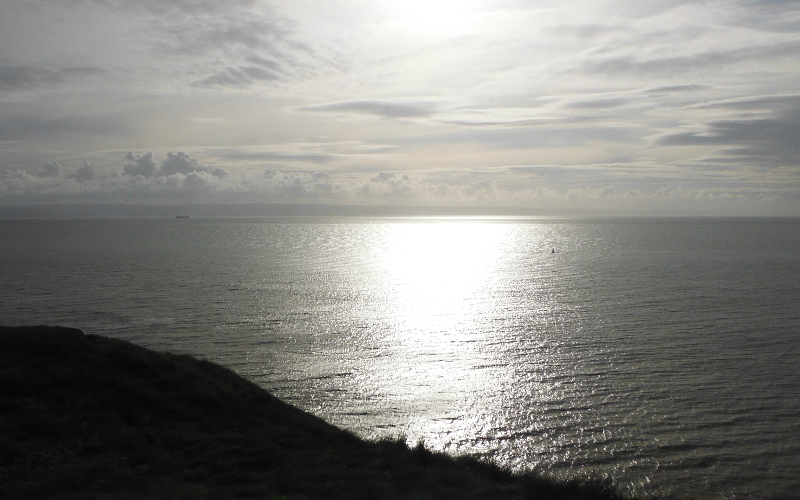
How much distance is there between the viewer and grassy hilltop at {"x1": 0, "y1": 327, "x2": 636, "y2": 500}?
52.5 ft

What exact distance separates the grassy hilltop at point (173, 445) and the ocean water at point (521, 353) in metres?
4.08

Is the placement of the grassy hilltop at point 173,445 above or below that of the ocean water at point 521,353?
above

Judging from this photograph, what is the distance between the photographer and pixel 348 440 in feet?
68.5

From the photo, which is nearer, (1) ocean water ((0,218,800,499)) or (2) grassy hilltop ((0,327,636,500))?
(2) grassy hilltop ((0,327,636,500))

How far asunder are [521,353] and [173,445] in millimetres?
25593

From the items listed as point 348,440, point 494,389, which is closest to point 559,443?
point 494,389

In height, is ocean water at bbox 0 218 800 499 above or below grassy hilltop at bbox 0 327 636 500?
below

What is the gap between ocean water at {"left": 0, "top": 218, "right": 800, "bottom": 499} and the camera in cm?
2306

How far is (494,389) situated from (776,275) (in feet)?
226

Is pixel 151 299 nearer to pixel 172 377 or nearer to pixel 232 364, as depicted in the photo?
pixel 232 364

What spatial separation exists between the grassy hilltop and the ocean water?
13.4ft

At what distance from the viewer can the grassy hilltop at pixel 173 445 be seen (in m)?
16.0

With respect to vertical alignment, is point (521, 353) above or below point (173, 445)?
below

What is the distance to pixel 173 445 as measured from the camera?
18.8 meters
